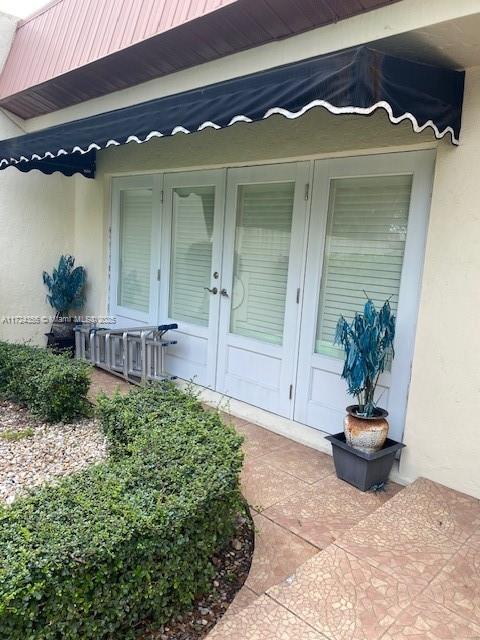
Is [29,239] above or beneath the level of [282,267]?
above

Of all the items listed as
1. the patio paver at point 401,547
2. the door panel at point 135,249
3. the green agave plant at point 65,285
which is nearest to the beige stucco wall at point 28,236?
the green agave plant at point 65,285

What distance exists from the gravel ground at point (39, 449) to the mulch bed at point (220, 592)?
1.46 meters

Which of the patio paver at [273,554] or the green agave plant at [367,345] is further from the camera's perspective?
the green agave plant at [367,345]

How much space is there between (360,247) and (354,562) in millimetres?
2532

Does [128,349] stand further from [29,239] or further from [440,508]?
[440,508]

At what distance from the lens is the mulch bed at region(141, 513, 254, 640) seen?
2.19 meters

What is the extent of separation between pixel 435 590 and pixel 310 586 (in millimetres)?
645

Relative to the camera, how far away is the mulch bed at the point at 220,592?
86.4 inches

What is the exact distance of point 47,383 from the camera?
424 cm

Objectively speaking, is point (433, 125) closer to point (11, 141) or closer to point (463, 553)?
point (463, 553)

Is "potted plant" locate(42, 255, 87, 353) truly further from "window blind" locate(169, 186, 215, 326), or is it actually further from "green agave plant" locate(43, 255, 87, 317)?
"window blind" locate(169, 186, 215, 326)

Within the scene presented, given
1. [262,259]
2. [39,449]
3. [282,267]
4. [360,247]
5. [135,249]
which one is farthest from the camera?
[135,249]

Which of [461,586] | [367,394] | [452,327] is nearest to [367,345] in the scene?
[367,394]

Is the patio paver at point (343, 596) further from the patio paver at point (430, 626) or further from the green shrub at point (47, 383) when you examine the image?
the green shrub at point (47, 383)
